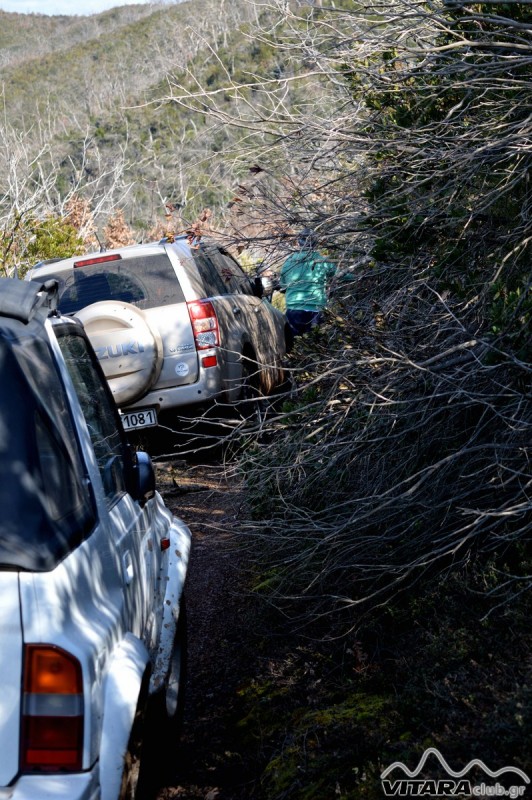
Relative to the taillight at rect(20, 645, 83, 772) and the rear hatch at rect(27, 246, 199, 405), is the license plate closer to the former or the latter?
the rear hatch at rect(27, 246, 199, 405)

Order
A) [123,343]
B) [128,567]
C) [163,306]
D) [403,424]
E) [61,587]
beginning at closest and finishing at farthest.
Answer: [61,587]
[128,567]
[403,424]
[123,343]
[163,306]

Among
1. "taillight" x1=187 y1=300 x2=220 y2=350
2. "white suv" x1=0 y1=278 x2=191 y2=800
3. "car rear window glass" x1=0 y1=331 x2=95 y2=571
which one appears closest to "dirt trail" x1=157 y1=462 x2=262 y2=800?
"white suv" x1=0 y1=278 x2=191 y2=800

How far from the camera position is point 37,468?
255 cm

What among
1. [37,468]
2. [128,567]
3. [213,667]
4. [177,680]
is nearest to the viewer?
[37,468]

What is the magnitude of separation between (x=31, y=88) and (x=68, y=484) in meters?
59.3

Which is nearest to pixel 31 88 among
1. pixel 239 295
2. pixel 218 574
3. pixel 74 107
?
pixel 74 107

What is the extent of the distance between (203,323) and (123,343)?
919 millimetres

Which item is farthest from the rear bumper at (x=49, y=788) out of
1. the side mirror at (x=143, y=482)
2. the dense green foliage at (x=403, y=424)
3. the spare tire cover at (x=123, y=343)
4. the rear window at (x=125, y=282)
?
the rear window at (x=125, y=282)

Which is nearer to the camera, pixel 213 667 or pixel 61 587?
pixel 61 587

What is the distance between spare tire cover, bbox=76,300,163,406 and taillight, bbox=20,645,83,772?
5.93 meters

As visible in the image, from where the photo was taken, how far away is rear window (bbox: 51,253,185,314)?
28.7 feet

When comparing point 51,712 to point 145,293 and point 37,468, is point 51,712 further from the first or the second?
point 145,293

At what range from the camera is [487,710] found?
3.06 m

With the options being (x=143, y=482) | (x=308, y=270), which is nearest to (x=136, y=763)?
(x=143, y=482)
